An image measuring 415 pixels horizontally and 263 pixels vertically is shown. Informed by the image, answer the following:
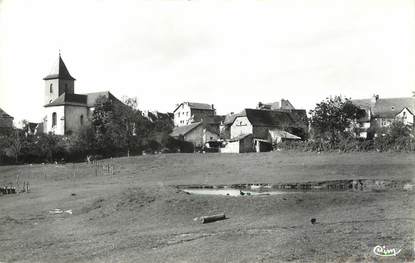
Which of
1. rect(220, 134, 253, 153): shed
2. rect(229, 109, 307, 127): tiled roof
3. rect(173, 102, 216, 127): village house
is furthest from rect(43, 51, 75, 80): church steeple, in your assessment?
rect(220, 134, 253, 153): shed

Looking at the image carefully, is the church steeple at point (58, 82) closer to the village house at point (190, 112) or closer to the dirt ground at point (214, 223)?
the village house at point (190, 112)

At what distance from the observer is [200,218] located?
2295 cm

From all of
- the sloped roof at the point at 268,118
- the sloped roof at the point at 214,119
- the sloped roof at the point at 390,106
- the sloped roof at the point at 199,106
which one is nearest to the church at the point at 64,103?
the sloped roof at the point at 214,119

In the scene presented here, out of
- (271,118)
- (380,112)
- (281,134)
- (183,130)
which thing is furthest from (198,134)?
(380,112)

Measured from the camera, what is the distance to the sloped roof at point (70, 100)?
9488 centimetres

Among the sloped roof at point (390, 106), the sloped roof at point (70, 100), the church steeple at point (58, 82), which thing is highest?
the church steeple at point (58, 82)

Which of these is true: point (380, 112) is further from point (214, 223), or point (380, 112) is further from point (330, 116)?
point (214, 223)

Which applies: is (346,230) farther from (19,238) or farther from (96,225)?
(19,238)

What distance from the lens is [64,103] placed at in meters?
94.0

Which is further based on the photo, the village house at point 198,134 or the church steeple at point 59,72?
the church steeple at point 59,72

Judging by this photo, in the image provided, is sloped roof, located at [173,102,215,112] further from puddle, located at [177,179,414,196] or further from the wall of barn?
puddle, located at [177,179,414,196]

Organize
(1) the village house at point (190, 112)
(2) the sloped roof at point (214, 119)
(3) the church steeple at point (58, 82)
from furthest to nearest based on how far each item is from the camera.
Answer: (1) the village house at point (190, 112) < (2) the sloped roof at point (214, 119) < (3) the church steeple at point (58, 82)

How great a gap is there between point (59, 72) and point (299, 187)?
7867 cm

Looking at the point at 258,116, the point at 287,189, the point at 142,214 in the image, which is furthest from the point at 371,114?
the point at 142,214
